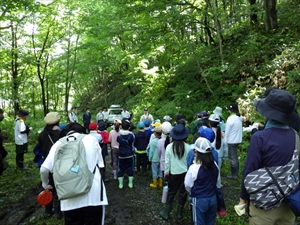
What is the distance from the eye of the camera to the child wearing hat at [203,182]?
3.43 meters

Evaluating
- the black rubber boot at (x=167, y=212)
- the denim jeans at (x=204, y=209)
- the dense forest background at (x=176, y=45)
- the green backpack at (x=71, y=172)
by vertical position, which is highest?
the dense forest background at (x=176, y=45)

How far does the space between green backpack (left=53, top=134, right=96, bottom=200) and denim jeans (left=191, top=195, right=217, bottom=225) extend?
1.69 meters

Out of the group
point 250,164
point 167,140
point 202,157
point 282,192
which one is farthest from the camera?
point 167,140

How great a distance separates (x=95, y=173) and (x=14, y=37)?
1820 centimetres

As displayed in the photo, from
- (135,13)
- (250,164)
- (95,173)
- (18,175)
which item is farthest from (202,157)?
(135,13)

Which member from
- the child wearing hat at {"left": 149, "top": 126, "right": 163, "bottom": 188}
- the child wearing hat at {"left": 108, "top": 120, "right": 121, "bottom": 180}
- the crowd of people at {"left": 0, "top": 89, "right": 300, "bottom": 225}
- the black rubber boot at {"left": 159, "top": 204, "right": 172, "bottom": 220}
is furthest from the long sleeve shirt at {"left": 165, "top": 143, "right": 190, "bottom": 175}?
the child wearing hat at {"left": 108, "top": 120, "right": 121, "bottom": 180}

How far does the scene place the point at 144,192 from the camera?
243 inches

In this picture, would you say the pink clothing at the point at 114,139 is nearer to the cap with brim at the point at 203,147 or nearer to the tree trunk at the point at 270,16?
the cap with brim at the point at 203,147

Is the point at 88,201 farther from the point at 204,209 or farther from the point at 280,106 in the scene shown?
the point at 280,106

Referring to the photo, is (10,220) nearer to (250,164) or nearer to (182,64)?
(250,164)

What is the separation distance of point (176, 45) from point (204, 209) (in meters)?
11.3

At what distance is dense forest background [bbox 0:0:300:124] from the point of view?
10453mm

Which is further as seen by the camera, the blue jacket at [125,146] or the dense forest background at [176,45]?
the dense forest background at [176,45]

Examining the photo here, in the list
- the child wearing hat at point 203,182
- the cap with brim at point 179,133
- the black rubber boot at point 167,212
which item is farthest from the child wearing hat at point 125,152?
the child wearing hat at point 203,182
